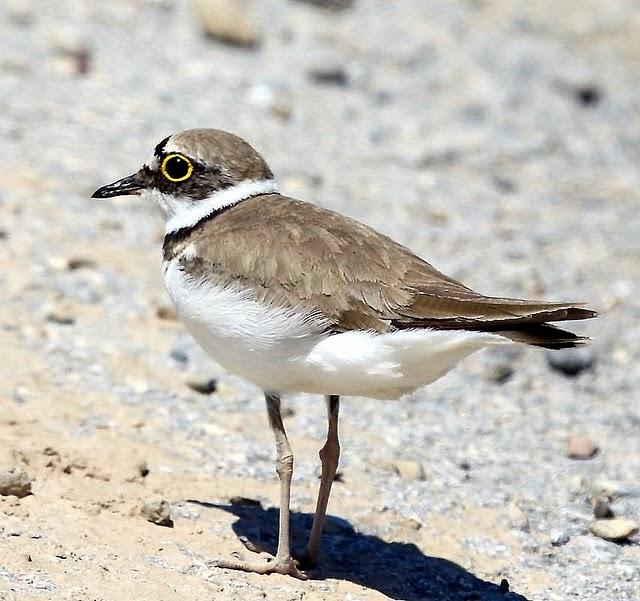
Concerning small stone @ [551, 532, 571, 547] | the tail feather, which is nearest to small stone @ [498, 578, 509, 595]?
small stone @ [551, 532, 571, 547]

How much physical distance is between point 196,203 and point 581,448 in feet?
9.10

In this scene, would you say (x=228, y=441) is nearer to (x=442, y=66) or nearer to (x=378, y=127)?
(x=378, y=127)

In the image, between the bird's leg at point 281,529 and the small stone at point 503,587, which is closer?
the bird's leg at point 281,529

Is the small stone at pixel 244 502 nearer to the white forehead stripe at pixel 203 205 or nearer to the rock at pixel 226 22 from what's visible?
the white forehead stripe at pixel 203 205

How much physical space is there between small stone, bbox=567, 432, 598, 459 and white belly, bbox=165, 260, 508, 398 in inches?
86.7

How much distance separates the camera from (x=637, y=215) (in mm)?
10273

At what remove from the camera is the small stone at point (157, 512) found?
520 cm

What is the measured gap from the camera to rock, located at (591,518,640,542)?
5.87 m

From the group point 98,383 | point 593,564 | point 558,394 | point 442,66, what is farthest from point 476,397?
point 442,66

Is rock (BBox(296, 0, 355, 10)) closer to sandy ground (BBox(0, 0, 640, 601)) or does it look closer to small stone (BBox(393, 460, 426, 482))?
sandy ground (BBox(0, 0, 640, 601))

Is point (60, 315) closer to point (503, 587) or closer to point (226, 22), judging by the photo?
point (503, 587)

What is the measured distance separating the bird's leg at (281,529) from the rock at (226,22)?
6.92 m

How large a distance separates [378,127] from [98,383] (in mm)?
5242

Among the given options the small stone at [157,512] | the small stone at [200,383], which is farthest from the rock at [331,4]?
the small stone at [157,512]
